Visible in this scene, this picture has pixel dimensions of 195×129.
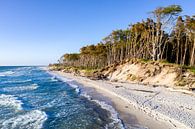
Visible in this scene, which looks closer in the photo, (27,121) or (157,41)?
(27,121)

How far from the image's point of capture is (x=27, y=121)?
1984 centimetres

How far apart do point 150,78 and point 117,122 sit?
28491 mm

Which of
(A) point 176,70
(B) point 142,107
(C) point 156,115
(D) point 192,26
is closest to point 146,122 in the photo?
(C) point 156,115

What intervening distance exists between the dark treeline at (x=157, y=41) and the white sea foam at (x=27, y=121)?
35.8m

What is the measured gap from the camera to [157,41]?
56531mm

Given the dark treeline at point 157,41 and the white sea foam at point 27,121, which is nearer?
Result: the white sea foam at point 27,121

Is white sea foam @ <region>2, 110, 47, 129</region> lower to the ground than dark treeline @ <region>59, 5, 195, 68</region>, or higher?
lower

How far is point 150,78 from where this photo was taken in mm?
45906

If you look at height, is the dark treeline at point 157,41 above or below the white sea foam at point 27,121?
above

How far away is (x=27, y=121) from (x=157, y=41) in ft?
139

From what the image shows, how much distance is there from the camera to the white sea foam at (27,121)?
60.1 feet

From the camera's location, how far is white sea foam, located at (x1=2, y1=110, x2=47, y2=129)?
18312 mm

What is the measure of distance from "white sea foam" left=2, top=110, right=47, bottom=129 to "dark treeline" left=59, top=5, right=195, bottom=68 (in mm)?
35844

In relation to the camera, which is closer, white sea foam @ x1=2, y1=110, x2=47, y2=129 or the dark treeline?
white sea foam @ x1=2, y1=110, x2=47, y2=129
